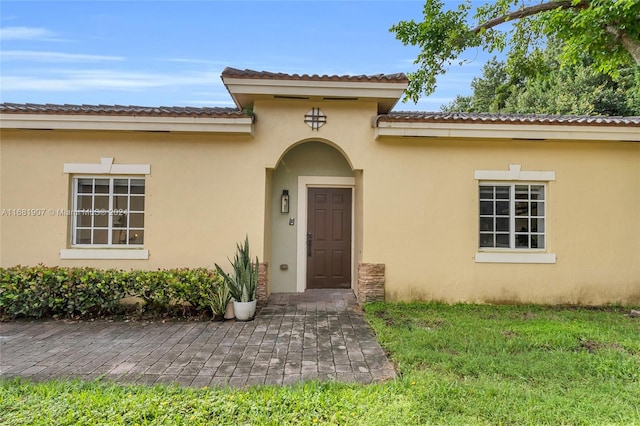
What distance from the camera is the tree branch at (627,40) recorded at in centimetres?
675

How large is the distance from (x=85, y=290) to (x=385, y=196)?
618 centimetres

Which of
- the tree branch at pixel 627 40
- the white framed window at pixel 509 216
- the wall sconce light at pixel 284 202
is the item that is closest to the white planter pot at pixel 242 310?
the wall sconce light at pixel 284 202

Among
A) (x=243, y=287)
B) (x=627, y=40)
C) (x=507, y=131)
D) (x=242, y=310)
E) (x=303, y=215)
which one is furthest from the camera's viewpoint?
(x=303, y=215)

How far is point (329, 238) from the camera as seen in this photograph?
356 inches

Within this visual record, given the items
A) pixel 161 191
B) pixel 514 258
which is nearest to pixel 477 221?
pixel 514 258

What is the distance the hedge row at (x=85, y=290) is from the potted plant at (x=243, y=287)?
0.29 metres

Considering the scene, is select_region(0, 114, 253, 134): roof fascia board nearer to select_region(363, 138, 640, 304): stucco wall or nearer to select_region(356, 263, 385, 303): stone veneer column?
select_region(363, 138, 640, 304): stucco wall

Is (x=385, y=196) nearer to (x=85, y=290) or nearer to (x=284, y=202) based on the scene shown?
(x=284, y=202)

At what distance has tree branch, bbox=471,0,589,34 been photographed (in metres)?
7.90

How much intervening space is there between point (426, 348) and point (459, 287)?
3204 millimetres

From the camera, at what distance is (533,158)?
764cm

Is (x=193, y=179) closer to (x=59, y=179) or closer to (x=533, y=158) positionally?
(x=59, y=179)

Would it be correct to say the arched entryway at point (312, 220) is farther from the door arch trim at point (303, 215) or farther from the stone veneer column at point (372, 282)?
the stone veneer column at point (372, 282)

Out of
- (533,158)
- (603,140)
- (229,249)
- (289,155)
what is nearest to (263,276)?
(229,249)
